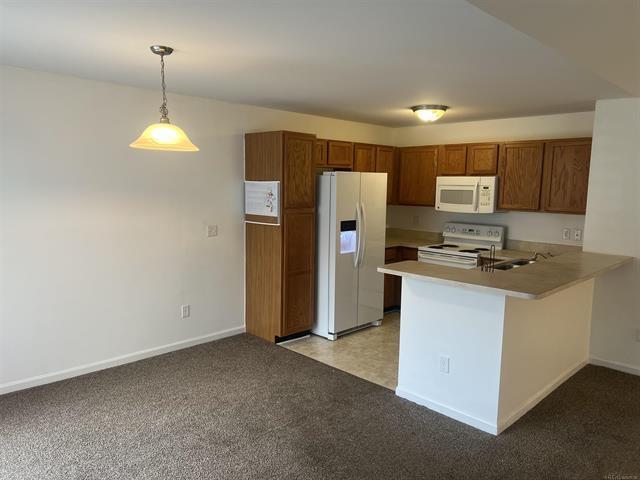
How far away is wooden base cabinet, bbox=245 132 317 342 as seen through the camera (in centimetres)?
435

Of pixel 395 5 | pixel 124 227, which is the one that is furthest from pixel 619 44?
pixel 124 227

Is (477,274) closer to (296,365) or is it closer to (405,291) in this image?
(405,291)

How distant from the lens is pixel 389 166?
5.91 m

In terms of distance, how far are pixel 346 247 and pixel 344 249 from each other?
0.12ft

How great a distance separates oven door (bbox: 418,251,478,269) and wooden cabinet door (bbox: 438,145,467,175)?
1056 mm

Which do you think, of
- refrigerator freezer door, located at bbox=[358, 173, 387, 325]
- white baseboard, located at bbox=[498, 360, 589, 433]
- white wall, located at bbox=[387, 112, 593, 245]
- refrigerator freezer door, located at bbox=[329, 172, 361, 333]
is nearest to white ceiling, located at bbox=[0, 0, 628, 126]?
white wall, located at bbox=[387, 112, 593, 245]

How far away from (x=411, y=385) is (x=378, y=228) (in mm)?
2046

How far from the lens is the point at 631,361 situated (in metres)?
3.99

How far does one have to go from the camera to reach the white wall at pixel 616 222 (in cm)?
381

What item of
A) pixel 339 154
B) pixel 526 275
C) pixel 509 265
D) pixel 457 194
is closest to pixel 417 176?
pixel 457 194

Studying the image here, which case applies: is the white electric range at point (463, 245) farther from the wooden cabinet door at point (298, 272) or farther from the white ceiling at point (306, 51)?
the white ceiling at point (306, 51)

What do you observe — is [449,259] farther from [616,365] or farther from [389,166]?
[616,365]

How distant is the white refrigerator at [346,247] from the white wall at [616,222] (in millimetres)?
2053

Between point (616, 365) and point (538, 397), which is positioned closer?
point (538, 397)
